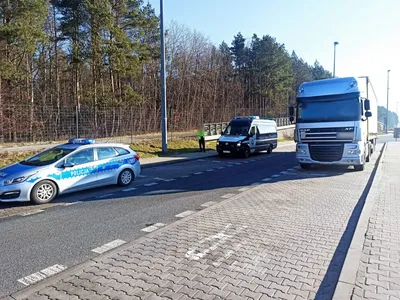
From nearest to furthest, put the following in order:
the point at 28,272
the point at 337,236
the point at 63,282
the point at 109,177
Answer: the point at 63,282 < the point at 28,272 < the point at 337,236 < the point at 109,177

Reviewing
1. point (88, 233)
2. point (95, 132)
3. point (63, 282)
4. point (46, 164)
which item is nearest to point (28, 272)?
point (63, 282)

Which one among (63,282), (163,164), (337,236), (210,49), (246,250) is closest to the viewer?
(63,282)

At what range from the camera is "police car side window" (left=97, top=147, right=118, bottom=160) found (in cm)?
878

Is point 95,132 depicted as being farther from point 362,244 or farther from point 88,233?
point 362,244

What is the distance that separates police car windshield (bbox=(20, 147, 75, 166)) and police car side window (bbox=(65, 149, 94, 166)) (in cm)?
18

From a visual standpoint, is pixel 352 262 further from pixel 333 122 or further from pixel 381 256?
pixel 333 122

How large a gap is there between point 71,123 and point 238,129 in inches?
382

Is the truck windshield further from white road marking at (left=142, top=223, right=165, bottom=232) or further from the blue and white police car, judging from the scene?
white road marking at (left=142, top=223, right=165, bottom=232)

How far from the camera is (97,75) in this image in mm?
25453

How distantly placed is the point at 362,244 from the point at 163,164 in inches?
459

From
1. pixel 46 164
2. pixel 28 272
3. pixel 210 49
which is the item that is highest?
pixel 210 49

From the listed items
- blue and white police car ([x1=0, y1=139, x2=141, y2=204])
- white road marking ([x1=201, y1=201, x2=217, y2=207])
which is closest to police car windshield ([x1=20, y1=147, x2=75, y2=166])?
blue and white police car ([x1=0, y1=139, x2=141, y2=204])

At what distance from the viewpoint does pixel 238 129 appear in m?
18.8

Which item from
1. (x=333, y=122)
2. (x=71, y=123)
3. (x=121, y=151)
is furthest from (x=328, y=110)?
(x=71, y=123)
